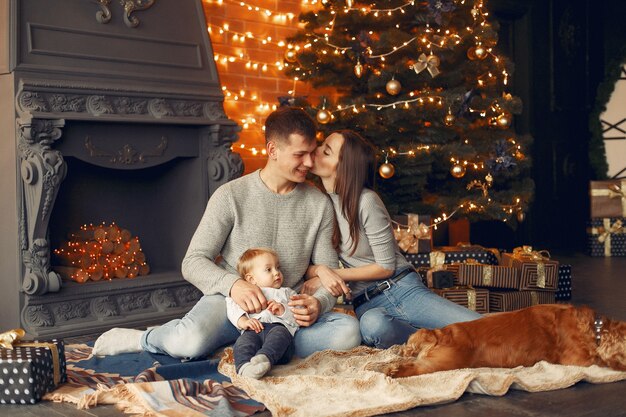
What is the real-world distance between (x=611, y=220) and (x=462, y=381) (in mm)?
4992

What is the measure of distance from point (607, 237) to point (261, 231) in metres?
4.73

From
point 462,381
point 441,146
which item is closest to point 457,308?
point 462,381

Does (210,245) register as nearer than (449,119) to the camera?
Yes

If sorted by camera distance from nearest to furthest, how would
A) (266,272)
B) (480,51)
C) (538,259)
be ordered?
(266,272) → (538,259) → (480,51)

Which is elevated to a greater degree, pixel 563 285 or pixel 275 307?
pixel 275 307

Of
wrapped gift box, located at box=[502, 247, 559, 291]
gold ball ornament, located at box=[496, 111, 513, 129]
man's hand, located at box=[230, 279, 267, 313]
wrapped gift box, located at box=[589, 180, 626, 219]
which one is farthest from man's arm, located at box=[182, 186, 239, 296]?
wrapped gift box, located at box=[589, 180, 626, 219]

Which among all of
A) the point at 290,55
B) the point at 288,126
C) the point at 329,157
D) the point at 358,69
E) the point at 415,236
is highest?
the point at 290,55

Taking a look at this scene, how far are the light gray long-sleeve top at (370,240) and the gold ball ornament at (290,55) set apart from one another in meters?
2.09

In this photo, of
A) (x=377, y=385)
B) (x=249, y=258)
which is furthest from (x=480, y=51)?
(x=377, y=385)

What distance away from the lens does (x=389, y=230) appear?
141 inches

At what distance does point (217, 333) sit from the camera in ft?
11.1

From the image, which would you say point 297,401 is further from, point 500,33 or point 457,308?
point 500,33

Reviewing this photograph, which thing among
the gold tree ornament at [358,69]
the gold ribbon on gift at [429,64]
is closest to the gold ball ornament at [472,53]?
the gold ribbon on gift at [429,64]

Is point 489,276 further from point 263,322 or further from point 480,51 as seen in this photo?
point 263,322
